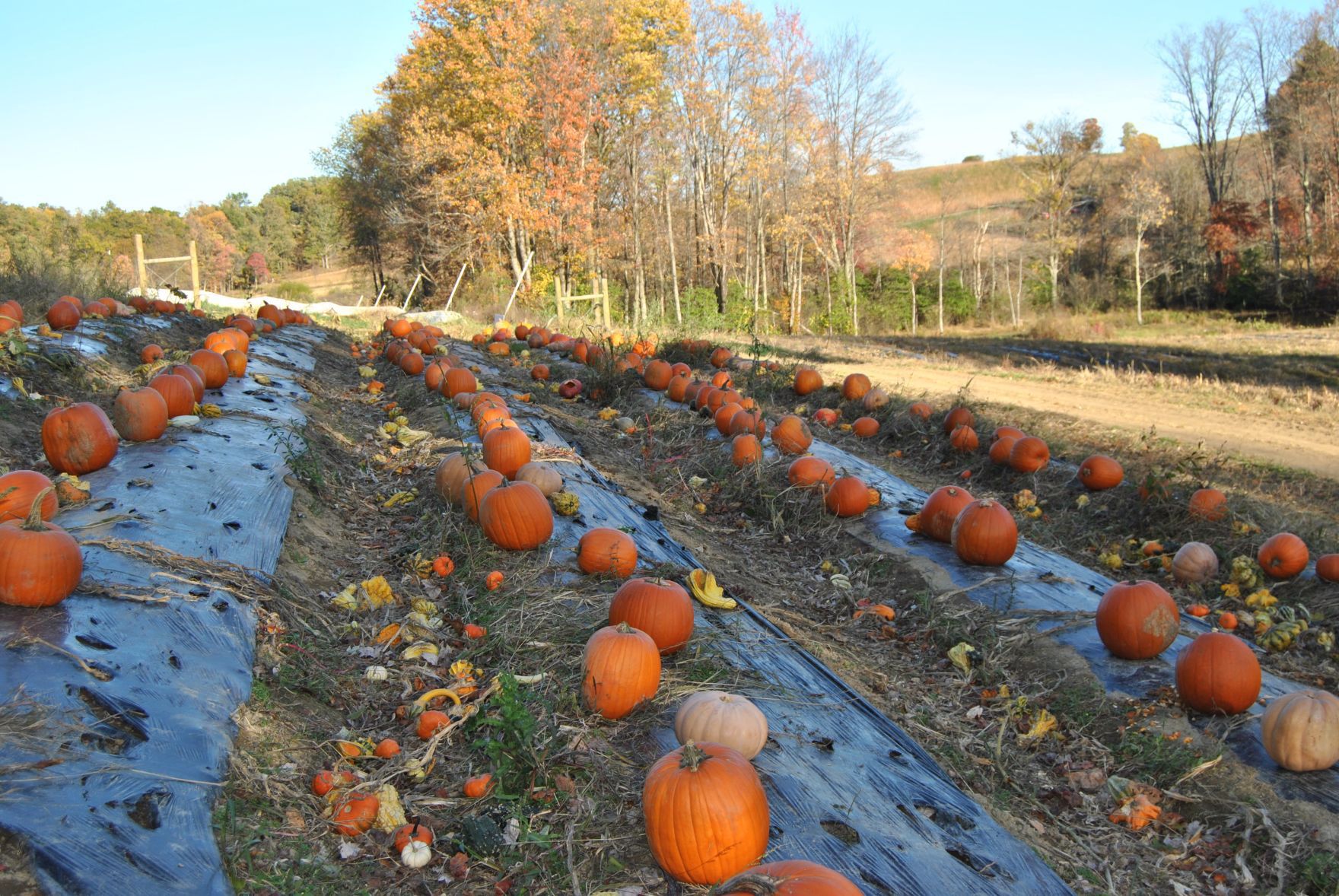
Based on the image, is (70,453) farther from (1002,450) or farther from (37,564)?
(1002,450)

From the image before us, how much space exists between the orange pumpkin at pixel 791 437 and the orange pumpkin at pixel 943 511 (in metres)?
1.82

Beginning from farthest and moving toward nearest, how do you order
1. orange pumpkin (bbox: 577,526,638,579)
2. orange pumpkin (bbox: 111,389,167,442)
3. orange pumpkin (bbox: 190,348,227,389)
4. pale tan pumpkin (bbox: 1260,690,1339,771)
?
orange pumpkin (bbox: 190,348,227,389)
orange pumpkin (bbox: 111,389,167,442)
orange pumpkin (bbox: 577,526,638,579)
pale tan pumpkin (bbox: 1260,690,1339,771)

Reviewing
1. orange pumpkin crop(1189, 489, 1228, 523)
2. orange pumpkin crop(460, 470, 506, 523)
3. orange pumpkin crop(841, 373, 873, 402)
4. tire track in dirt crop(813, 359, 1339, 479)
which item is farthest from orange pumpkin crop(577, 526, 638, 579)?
tire track in dirt crop(813, 359, 1339, 479)

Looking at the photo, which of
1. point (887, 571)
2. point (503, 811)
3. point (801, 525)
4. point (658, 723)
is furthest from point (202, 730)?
point (801, 525)

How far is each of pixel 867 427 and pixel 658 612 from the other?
5.99m

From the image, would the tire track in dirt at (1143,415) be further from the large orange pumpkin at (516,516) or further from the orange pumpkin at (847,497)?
the large orange pumpkin at (516,516)

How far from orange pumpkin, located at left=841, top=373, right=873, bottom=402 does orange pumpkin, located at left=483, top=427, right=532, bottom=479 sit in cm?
531

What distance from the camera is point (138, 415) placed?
4879mm

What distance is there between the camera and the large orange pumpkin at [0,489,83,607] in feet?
9.17

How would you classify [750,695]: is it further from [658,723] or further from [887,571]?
[887,571]

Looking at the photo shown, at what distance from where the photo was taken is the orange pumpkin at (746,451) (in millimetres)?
6852

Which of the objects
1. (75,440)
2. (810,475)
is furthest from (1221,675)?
(75,440)

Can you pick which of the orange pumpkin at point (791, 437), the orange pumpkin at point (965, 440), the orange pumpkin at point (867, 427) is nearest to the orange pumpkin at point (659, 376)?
the orange pumpkin at point (867, 427)

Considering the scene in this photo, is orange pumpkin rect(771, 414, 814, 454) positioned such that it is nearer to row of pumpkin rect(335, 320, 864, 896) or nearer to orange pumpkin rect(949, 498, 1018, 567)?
orange pumpkin rect(949, 498, 1018, 567)
